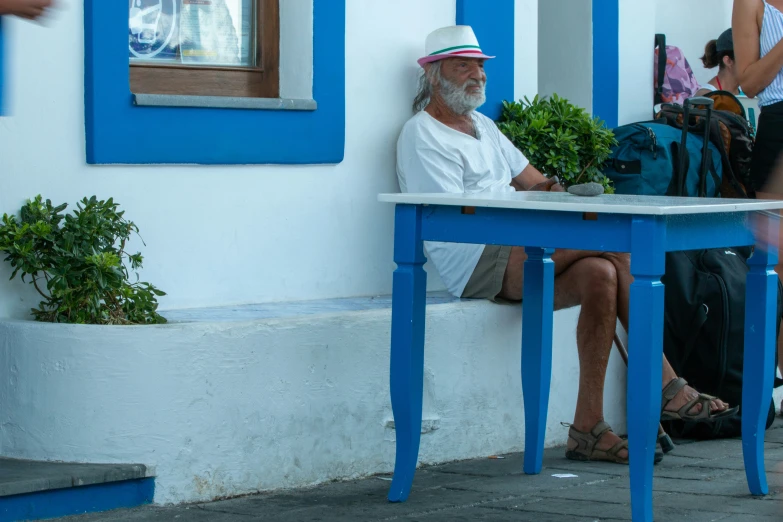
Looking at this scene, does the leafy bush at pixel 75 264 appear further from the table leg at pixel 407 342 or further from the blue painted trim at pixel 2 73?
the blue painted trim at pixel 2 73

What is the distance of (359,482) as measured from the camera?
4457 millimetres

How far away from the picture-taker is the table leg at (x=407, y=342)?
4.07 m

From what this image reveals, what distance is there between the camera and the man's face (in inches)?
204

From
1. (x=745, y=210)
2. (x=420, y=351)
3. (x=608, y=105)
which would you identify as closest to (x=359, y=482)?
(x=420, y=351)

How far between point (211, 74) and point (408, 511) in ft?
6.27

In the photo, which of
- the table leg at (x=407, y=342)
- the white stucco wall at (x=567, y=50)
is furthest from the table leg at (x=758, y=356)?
the white stucco wall at (x=567, y=50)

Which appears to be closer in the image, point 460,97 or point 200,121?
point 200,121

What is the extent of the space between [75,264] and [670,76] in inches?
179

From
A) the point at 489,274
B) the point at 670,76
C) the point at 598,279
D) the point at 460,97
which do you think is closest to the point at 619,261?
the point at 598,279

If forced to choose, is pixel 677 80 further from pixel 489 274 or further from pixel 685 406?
pixel 489 274

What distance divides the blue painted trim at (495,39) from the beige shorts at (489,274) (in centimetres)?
105

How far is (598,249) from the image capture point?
365cm

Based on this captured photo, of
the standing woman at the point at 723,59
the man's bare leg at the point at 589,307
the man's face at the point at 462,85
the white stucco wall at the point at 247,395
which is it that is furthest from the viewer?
the standing woman at the point at 723,59

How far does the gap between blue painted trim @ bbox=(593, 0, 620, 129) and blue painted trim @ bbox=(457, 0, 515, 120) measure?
1.11 m
